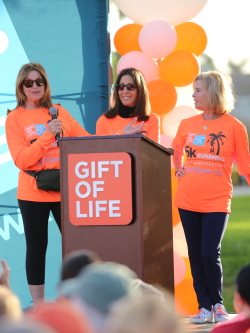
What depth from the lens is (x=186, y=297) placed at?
4719 mm

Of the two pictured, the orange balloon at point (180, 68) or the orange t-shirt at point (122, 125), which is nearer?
the orange t-shirt at point (122, 125)

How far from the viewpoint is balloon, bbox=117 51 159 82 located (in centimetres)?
482

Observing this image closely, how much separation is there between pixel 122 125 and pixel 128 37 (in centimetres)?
118

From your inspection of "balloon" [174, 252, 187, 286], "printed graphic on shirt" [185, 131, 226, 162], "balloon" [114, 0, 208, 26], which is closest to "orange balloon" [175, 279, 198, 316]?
"balloon" [174, 252, 187, 286]

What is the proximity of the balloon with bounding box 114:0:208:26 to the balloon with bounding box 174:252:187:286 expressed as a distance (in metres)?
1.90

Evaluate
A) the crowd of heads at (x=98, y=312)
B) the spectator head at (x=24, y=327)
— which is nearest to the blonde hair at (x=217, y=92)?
the crowd of heads at (x=98, y=312)

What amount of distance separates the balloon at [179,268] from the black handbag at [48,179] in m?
1.41

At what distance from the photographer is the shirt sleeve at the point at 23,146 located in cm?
361

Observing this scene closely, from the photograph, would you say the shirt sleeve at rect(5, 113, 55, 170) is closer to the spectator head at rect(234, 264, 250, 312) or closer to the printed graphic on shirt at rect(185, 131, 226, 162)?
the printed graphic on shirt at rect(185, 131, 226, 162)

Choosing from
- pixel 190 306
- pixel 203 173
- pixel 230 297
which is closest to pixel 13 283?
pixel 190 306

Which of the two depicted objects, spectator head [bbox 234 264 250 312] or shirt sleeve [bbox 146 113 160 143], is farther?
shirt sleeve [bbox 146 113 160 143]

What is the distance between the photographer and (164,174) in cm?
371

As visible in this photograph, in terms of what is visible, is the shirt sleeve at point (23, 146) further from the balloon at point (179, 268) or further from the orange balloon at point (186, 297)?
the orange balloon at point (186, 297)

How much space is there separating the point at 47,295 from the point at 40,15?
2.29 m
